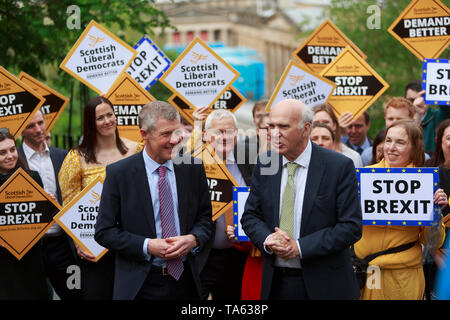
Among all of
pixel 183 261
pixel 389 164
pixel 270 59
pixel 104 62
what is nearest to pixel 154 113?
pixel 183 261

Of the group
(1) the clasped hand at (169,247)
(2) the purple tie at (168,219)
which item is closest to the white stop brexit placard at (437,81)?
(2) the purple tie at (168,219)

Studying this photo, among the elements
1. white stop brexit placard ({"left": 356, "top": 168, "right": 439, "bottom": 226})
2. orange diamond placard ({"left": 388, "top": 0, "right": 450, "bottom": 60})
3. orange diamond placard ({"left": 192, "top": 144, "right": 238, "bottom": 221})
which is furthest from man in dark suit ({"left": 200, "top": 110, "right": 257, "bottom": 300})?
orange diamond placard ({"left": 388, "top": 0, "right": 450, "bottom": 60})

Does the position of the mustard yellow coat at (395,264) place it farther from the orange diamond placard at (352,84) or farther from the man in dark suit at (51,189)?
the man in dark suit at (51,189)

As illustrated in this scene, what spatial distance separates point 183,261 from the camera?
5.45m

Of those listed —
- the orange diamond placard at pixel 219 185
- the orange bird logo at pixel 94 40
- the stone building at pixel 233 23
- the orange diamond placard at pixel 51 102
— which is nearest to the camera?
the orange diamond placard at pixel 219 185

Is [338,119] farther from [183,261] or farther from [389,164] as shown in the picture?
[183,261]

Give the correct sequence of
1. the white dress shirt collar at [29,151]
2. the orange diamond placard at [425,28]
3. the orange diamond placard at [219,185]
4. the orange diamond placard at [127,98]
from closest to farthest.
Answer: the orange diamond placard at [219,185], the white dress shirt collar at [29,151], the orange diamond placard at [127,98], the orange diamond placard at [425,28]

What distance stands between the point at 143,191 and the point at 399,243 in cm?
233

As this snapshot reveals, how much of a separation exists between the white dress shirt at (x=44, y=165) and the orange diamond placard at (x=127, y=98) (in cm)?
92

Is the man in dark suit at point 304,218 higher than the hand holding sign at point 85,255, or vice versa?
the man in dark suit at point 304,218

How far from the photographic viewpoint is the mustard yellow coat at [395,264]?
6.29 metres

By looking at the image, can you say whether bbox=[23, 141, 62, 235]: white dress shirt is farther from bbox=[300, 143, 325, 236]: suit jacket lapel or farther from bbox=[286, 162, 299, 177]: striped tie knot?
bbox=[300, 143, 325, 236]: suit jacket lapel

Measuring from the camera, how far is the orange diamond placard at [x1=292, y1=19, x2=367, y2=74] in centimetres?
962

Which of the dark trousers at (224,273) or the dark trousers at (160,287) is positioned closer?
the dark trousers at (160,287)
